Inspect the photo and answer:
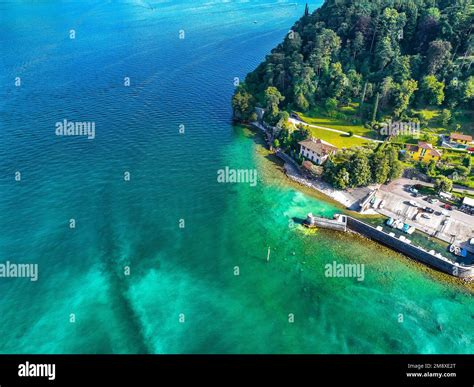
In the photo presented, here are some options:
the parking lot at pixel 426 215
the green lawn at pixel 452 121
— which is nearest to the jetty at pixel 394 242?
the parking lot at pixel 426 215

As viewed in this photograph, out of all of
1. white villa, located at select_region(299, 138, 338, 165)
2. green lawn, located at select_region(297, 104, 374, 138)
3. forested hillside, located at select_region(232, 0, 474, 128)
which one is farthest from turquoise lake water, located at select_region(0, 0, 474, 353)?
forested hillside, located at select_region(232, 0, 474, 128)

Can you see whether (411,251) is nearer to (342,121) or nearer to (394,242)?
(394,242)

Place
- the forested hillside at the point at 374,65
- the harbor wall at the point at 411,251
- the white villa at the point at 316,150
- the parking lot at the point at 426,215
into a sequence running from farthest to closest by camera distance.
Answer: the forested hillside at the point at 374,65, the white villa at the point at 316,150, the parking lot at the point at 426,215, the harbor wall at the point at 411,251

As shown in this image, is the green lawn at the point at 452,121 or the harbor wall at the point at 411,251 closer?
the harbor wall at the point at 411,251

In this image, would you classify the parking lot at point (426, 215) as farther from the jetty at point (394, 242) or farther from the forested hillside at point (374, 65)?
the forested hillside at point (374, 65)

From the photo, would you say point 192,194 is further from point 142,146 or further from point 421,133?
point 421,133

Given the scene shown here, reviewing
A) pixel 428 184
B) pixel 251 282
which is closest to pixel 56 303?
pixel 251 282
